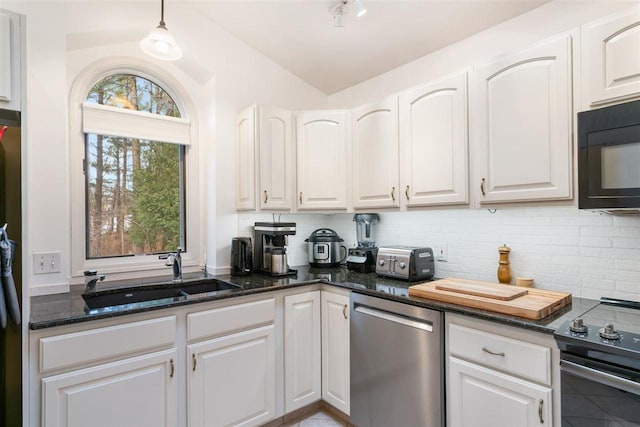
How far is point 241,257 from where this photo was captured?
8.34ft

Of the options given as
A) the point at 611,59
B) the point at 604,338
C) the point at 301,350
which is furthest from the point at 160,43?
A: the point at 604,338

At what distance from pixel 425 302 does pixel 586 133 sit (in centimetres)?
101

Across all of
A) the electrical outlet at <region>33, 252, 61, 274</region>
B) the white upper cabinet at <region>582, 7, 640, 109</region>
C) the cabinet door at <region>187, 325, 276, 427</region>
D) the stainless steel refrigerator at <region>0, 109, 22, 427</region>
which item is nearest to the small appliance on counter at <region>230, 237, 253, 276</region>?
the cabinet door at <region>187, 325, 276, 427</region>

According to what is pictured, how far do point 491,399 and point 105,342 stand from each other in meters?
1.74

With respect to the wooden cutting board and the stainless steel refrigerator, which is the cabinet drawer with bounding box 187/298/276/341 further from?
the wooden cutting board

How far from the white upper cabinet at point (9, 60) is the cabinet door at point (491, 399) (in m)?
2.18

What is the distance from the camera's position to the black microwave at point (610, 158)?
1310 millimetres

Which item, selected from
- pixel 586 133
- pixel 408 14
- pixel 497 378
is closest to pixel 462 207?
pixel 586 133

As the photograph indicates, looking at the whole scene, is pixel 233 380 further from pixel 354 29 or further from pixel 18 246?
pixel 354 29

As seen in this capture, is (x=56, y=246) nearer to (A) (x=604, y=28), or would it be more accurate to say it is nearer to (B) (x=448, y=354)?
(B) (x=448, y=354)

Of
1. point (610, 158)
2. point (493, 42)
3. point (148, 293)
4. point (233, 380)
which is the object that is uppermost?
point (493, 42)

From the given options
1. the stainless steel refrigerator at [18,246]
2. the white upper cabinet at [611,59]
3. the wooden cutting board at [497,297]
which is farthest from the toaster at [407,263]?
the stainless steel refrigerator at [18,246]

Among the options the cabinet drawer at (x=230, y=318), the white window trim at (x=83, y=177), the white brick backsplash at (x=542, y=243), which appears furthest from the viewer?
the white window trim at (x=83, y=177)

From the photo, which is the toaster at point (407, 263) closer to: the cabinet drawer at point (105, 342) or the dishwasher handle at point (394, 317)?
the dishwasher handle at point (394, 317)
